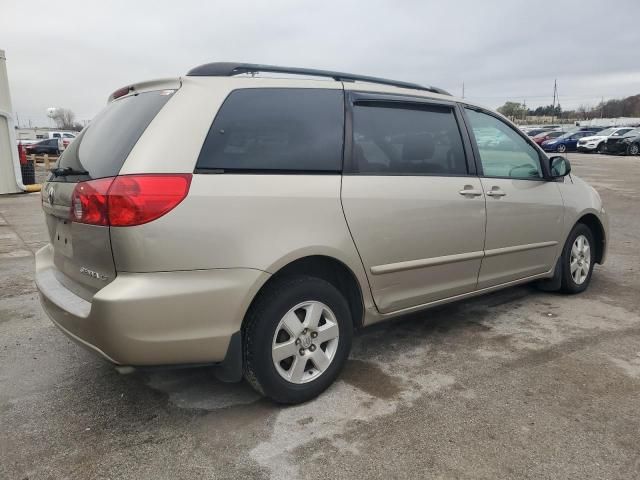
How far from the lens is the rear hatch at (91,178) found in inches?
97.1

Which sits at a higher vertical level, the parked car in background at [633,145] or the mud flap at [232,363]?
the parked car in background at [633,145]

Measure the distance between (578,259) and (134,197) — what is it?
161 inches

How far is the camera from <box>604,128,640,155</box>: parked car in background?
28734 millimetres

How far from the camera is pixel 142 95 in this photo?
283 cm

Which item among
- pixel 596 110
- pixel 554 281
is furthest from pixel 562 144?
→ pixel 596 110

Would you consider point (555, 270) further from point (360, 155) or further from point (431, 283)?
point (360, 155)

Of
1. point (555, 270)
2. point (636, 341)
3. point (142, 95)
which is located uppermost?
point (142, 95)

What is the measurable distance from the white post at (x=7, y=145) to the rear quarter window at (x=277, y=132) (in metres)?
12.2

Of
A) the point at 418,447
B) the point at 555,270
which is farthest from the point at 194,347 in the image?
the point at 555,270

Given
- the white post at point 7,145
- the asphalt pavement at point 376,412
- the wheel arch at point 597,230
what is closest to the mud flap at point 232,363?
the asphalt pavement at point 376,412

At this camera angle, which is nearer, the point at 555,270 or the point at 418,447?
the point at 418,447

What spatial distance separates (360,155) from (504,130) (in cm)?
175

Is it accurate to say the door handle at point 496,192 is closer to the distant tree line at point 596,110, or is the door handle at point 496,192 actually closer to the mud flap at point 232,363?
the mud flap at point 232,363

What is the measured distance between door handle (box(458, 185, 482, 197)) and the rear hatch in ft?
6.55
